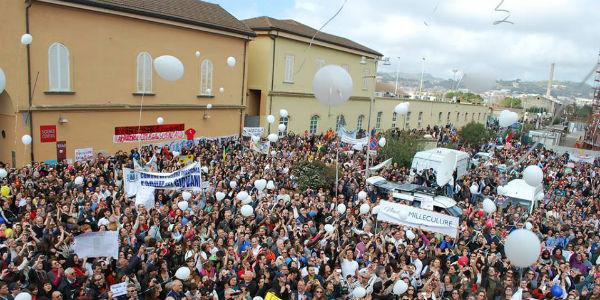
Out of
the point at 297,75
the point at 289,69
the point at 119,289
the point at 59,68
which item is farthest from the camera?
the point at 297,75

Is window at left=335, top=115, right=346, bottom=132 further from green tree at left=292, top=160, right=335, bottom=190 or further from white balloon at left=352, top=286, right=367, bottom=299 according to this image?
white balloon at left=352, top=286, right=367, bottom=299

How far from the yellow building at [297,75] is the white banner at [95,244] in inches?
638

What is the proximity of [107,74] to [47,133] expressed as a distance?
3.29m

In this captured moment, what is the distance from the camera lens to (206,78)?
22250 mm

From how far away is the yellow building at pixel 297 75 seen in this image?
25.8 meters

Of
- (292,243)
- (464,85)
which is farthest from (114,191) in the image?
(464,85)

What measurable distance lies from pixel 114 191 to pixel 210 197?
7.52 feet

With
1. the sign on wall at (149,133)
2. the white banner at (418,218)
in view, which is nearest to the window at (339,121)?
the sign on wall at (149,133)

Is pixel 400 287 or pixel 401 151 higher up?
pixel 401 151

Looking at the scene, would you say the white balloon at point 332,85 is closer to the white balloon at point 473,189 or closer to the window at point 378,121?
the white balloon at point 473,189

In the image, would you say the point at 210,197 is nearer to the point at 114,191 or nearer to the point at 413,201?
the point at 114,191

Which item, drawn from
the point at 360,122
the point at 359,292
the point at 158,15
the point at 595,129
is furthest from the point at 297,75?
the point at 595,129

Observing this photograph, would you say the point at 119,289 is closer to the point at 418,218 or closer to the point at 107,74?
the point at 418,218

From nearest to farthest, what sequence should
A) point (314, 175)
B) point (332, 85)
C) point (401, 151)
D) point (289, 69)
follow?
point (332, 85), point (314, 175), point (401, 151), point (289, 69)
